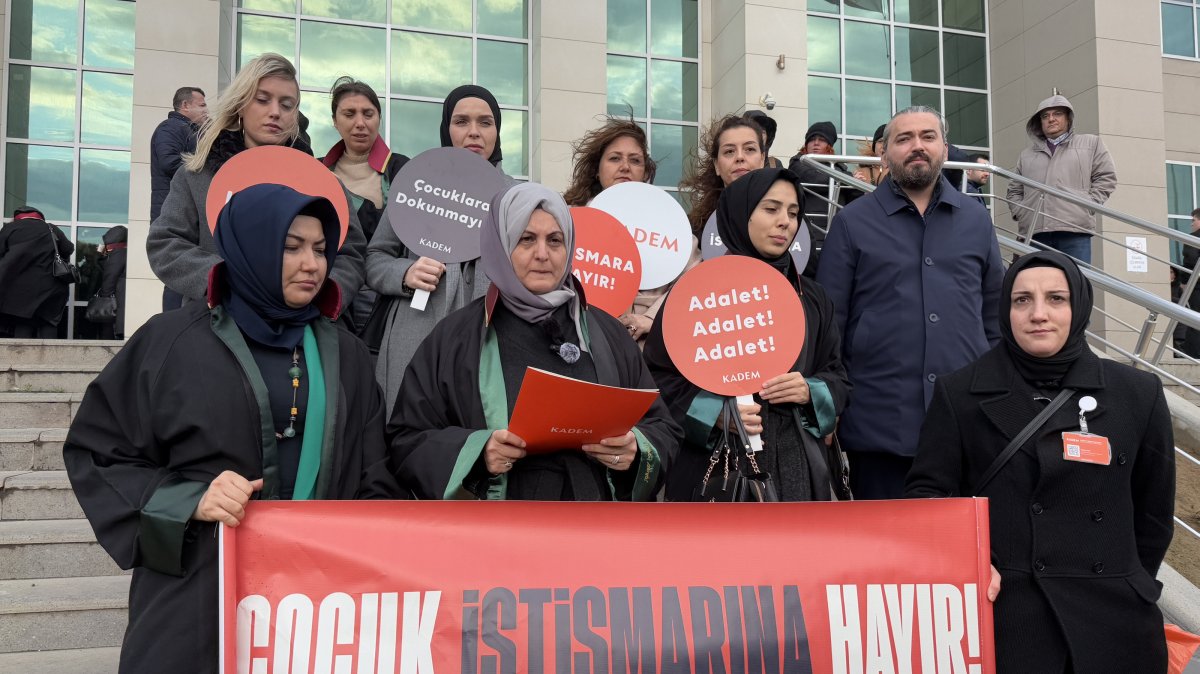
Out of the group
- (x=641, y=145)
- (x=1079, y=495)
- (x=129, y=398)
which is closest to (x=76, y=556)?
(x=129, y=398)

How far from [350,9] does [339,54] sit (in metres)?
0.66

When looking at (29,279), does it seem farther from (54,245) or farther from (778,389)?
(778,389)

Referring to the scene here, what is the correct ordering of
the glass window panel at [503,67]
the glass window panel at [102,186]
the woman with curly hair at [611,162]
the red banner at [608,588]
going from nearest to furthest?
the red banner at [608,588], the woman with curly hair at [611,162], the glass window panel at [102,186], the glass window panel at [503,67]

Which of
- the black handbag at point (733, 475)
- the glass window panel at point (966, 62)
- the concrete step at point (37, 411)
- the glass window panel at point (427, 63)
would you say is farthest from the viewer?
the glass window panel at point (966, 62)

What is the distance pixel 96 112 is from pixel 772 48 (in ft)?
29.9

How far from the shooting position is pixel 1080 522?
2826 millimetres

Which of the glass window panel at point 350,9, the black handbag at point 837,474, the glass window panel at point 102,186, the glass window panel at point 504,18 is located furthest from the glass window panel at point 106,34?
the black handbag at point 837,474

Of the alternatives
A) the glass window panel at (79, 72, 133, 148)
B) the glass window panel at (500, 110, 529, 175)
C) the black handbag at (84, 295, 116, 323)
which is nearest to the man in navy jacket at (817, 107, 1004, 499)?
the black handbag at (84, 295, 116, 323)

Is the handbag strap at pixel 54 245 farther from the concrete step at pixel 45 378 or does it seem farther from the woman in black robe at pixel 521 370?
the woman in black robe at pixel 521 370

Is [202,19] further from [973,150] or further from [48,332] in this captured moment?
[973,150]

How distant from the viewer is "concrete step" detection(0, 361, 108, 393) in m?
6.26

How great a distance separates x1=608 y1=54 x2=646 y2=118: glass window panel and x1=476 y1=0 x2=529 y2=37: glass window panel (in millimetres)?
1424

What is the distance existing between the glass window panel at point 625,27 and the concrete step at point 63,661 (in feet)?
37.6

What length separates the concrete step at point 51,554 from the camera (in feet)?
14.4
